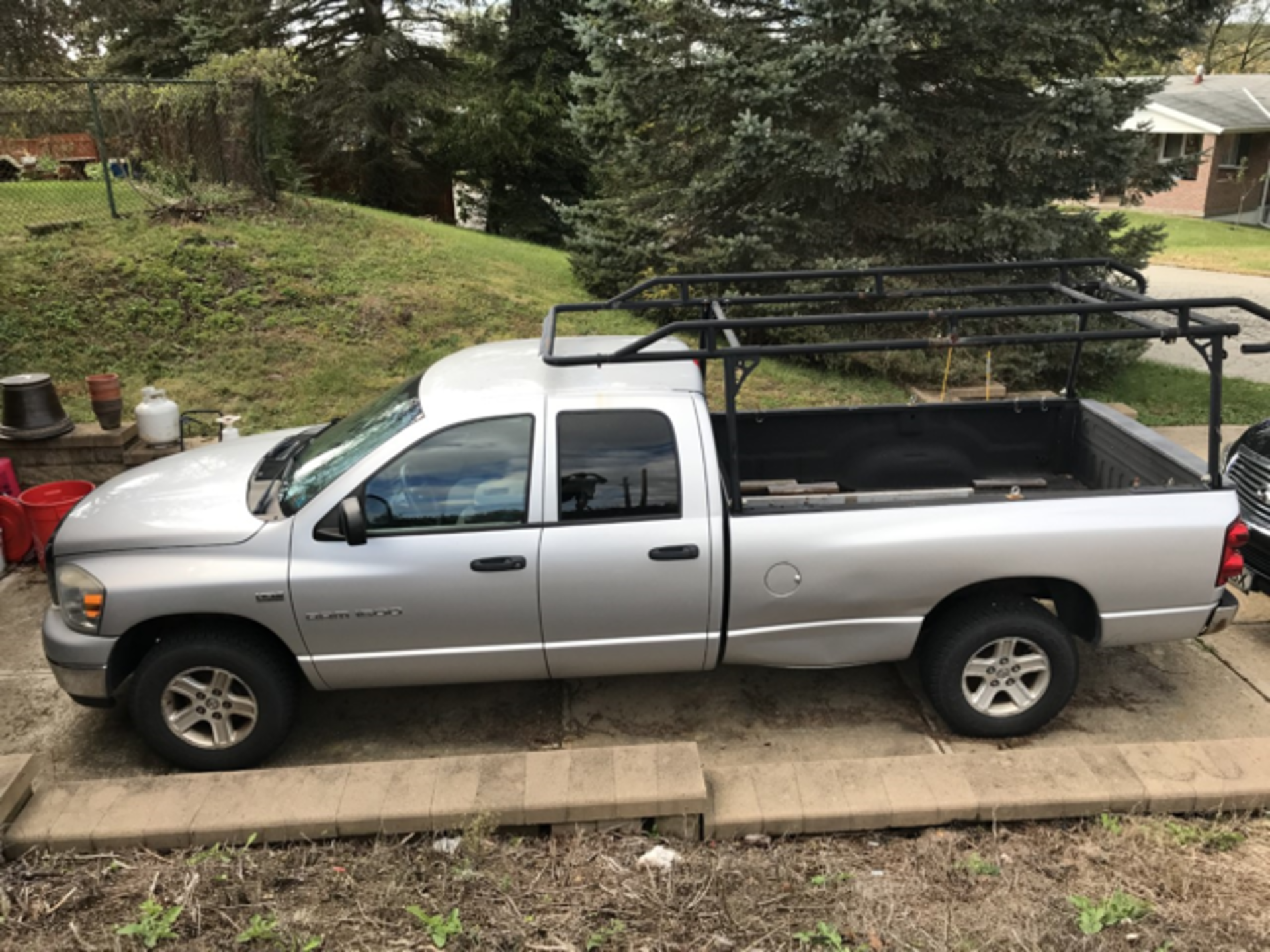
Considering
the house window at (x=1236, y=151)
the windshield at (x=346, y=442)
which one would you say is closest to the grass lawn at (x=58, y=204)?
the windshield at (x=346, y=442)

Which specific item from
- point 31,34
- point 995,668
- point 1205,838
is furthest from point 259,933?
point 31,34

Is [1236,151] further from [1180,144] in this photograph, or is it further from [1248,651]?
[1248,651]

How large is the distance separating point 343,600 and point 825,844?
87.3 inches

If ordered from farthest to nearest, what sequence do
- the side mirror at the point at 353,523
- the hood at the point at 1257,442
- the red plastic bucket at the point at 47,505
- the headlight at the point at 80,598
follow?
the red plastic bucket at the point at 47,505, the hood at the point at 1257,442, the headlight at the point at 80,598, the side mirror at the point at 353,523

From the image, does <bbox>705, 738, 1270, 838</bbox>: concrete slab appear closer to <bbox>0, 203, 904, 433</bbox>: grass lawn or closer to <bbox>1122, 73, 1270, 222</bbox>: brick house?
<bbox>0, 203, 904, 433</bbox>: grass lawn

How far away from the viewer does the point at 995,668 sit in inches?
178

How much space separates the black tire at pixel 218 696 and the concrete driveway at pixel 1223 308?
9019 mm

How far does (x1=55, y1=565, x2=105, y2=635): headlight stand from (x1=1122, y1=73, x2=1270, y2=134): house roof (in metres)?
34.2

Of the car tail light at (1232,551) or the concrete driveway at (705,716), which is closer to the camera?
the car tail light at (1232,551)

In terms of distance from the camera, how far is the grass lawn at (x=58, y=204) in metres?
12.2

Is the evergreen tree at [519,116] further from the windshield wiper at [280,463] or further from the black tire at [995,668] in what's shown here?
the black tire at [995,668]

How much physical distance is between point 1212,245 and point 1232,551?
28811 millimetres

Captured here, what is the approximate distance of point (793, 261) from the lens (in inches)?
424

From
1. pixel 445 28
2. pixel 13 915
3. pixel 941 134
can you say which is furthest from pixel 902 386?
pixel 445 28
